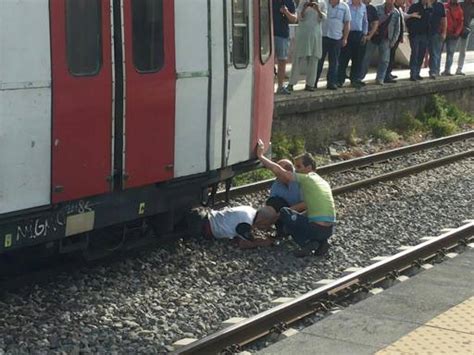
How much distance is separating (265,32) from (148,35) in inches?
85.7

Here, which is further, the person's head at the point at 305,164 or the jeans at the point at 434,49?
the jeans at the point at 434,49

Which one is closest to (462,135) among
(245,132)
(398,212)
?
(398,212)

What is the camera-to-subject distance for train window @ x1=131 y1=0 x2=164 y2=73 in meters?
7.81

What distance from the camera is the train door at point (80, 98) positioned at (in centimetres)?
707

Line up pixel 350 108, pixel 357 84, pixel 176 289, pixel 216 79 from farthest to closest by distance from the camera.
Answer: pixel 357 84 → pixel 350 108 → pixel 216 79 → pixel 176 289

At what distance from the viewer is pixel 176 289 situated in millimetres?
8180

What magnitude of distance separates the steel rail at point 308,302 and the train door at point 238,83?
176cm

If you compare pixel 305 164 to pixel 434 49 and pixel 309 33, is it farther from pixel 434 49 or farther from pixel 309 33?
pixel 434 49

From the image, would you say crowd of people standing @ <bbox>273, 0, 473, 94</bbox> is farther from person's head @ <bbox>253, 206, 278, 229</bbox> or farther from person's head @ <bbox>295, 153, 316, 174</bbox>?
person's head @ <bbox>253, 206, 278, 229</bbox>

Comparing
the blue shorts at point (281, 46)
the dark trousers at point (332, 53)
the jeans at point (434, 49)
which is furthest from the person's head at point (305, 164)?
the jeans at point (434, 49)

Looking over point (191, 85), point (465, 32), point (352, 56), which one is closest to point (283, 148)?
point (352, 56)

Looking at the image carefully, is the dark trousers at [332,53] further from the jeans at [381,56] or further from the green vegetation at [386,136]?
the jeans at [381,56]

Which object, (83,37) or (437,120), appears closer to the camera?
(83,37)

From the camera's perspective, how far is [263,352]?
639 centimetres
